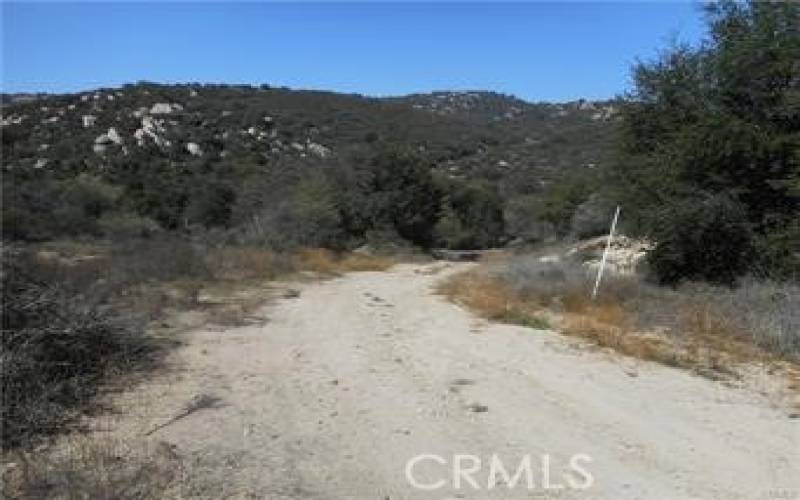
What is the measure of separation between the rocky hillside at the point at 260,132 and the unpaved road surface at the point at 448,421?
4088 centimetres

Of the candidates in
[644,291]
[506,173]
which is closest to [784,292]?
[644,291]

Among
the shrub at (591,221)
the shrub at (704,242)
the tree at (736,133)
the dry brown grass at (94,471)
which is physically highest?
the tree at (736,133)

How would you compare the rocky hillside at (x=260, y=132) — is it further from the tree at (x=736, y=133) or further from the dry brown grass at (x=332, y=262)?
the tree at (x=736, y=133)

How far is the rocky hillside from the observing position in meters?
67.1

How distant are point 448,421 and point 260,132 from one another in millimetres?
70323

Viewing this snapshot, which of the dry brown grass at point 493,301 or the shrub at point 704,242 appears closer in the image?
the dry brown grass at point 493,301

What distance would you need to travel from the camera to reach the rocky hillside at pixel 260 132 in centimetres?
6712

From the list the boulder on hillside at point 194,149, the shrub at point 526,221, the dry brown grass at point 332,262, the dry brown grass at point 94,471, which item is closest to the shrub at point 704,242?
the dry brown grass at point 332,262

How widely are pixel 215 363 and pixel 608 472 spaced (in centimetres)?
635

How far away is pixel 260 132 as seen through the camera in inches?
3054

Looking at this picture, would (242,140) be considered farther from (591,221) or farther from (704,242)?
(704,242)

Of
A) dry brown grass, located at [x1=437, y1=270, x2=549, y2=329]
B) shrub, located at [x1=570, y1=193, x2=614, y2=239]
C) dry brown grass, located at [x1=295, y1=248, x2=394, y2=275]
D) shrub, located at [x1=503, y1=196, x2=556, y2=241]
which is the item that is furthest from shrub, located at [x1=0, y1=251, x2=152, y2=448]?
shrub, located at [x1=503, y1=196, x2=556, y2=241]

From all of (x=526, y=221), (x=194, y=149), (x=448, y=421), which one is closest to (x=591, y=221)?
(x=526, y=221)

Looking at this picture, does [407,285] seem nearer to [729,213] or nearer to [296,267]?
[296,267]
